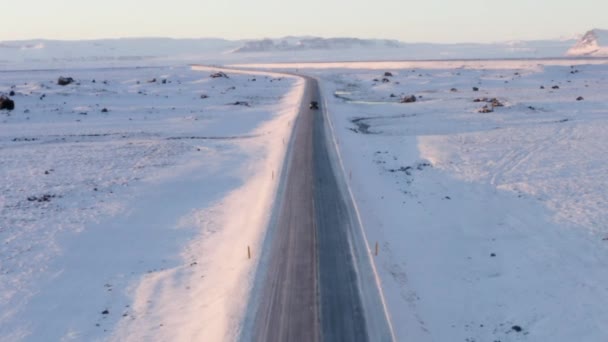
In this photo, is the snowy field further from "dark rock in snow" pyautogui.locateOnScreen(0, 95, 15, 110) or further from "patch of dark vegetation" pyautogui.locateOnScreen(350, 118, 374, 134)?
"dark rock in snow" pyautogui.locateOnScreen(0, 95, 15, 110)

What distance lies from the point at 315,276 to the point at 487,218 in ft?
35.5

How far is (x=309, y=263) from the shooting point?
19844mm

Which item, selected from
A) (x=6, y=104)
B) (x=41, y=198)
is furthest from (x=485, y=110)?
(x=6, y=104)

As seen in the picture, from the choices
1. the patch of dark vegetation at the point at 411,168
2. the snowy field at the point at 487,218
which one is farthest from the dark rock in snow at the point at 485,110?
the patch of dark vegetation at the point at 411,168

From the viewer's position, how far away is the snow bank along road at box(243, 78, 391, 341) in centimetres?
1545

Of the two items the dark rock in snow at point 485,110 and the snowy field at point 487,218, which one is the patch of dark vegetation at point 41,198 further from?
the dark rock in snow at point 485,110

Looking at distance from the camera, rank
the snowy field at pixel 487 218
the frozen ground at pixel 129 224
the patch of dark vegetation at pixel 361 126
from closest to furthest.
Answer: the snowy field at pixel 487 218 → the frozen ground at pixel 129 224 → the patch of dark vegetation at pixel 361 126

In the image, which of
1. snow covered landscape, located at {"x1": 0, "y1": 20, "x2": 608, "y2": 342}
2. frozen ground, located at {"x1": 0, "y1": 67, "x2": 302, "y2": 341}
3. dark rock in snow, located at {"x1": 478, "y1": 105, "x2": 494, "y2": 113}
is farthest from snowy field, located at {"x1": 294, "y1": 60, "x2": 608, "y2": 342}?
frozen ground, located at {"x1": 0, "y1": 67, "x2": 302, "y2": 341}

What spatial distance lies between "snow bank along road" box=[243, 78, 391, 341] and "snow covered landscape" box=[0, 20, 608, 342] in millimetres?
511

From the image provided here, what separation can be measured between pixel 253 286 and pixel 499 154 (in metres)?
26.3

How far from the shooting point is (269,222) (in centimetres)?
2425

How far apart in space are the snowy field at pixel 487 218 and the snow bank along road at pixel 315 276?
0.88 meters

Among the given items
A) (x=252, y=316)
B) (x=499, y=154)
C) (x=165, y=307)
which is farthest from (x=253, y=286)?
(x=499, y=154)

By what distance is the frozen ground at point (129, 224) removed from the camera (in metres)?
16.7
